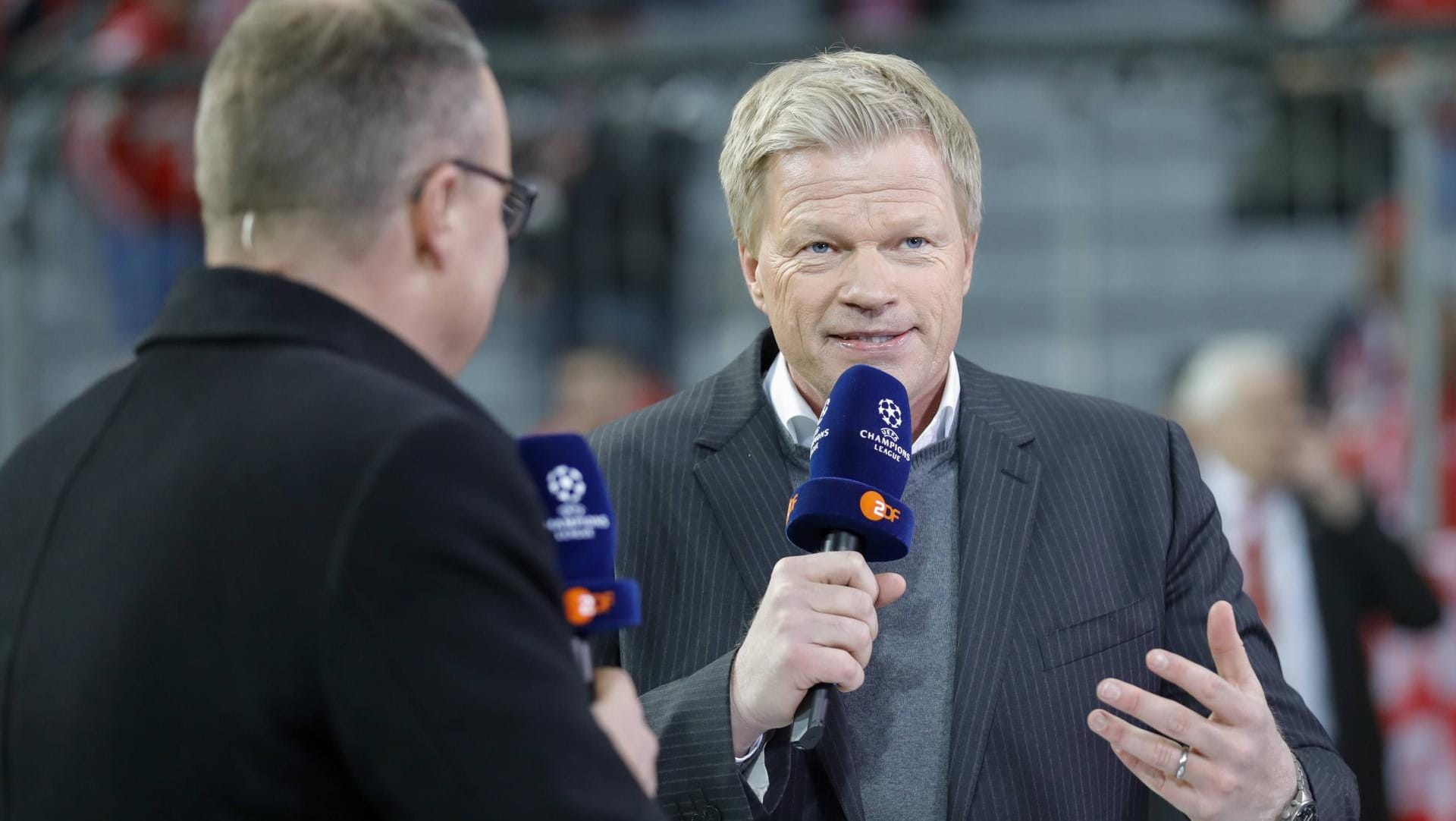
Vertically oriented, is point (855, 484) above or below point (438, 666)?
above

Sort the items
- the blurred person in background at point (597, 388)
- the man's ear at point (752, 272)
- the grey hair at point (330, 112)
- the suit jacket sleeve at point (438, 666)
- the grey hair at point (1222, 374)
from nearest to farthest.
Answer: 1. the suit jacket sleeve at point (438, 666)
2. the grey hair at point (330, 112)
3. the man's ear at point (752, 272)
4. the grey hair at point (1222, 374)
5. the blurred person in background at point (597, 388)

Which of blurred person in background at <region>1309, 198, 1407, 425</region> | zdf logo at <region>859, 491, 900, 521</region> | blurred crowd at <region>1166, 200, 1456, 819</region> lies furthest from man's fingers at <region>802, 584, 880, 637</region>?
blurred person in background at <region>1309, 198, 1407, 425</region>

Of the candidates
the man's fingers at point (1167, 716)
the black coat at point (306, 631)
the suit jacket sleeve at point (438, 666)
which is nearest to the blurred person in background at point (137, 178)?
the man's fingers at point (1167, 716)

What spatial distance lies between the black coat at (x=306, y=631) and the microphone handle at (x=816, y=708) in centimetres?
59

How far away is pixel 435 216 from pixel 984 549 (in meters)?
1.09

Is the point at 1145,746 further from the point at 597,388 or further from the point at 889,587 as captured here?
the point at 597,388

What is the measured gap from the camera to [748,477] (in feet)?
7.96

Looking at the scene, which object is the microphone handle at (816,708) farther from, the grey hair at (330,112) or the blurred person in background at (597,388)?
the blurred person in background at (597,388)

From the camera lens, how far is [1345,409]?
5.88 m

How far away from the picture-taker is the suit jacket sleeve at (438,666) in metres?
1.30

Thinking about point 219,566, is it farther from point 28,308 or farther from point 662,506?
point 28,308

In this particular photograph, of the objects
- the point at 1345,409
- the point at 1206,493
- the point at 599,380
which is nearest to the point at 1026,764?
the point at 1206,493

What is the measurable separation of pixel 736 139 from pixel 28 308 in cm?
413

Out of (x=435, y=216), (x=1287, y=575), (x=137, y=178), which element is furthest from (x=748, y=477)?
(x=137, y=178)
